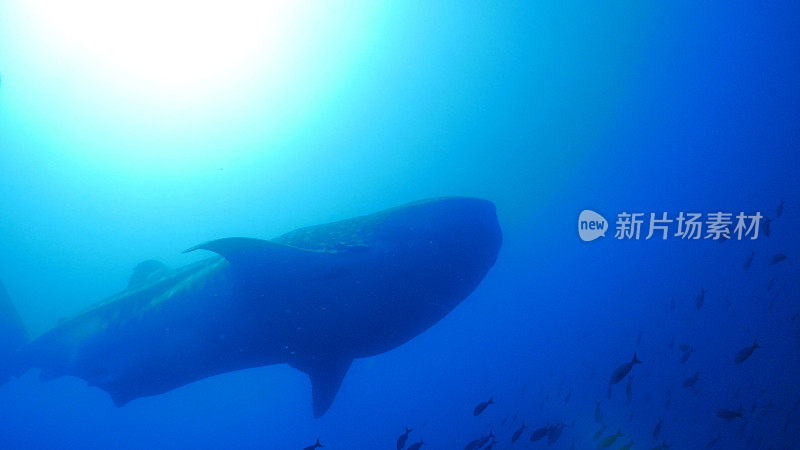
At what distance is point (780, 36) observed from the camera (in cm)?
2034

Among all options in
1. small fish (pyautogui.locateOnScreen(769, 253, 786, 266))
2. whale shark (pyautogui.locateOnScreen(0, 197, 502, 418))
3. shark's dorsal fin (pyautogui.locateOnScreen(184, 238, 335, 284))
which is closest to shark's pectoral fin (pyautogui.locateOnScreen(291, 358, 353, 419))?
whale shark (pyautogui.locateOnScreen(0, 197, 502, 418))

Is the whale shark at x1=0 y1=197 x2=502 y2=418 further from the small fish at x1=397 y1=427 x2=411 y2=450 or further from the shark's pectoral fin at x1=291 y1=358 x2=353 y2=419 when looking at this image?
the small fish at x1=397 y1=427 x2=411 y2=450

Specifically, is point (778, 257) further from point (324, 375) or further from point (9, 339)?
point (9, 339)

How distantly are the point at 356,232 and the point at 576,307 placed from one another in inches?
2058

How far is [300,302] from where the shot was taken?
4.69 meters

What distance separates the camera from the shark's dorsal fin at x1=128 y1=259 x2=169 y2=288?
26.2 ft

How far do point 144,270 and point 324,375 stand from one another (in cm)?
505

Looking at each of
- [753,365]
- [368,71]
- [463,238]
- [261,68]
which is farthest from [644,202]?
[463,238]

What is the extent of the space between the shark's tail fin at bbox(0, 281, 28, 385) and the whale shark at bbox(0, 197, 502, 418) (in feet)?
8.15

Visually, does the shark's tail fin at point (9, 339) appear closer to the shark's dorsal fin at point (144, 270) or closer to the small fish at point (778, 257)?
the shark's dorsal fin at point (144, 270)

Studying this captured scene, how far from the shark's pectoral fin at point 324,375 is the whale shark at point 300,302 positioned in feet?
0.06

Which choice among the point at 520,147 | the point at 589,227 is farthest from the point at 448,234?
the point at 520,147

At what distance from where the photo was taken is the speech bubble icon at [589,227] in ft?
35.4

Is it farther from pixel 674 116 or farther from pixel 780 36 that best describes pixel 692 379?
pixel 674 116
